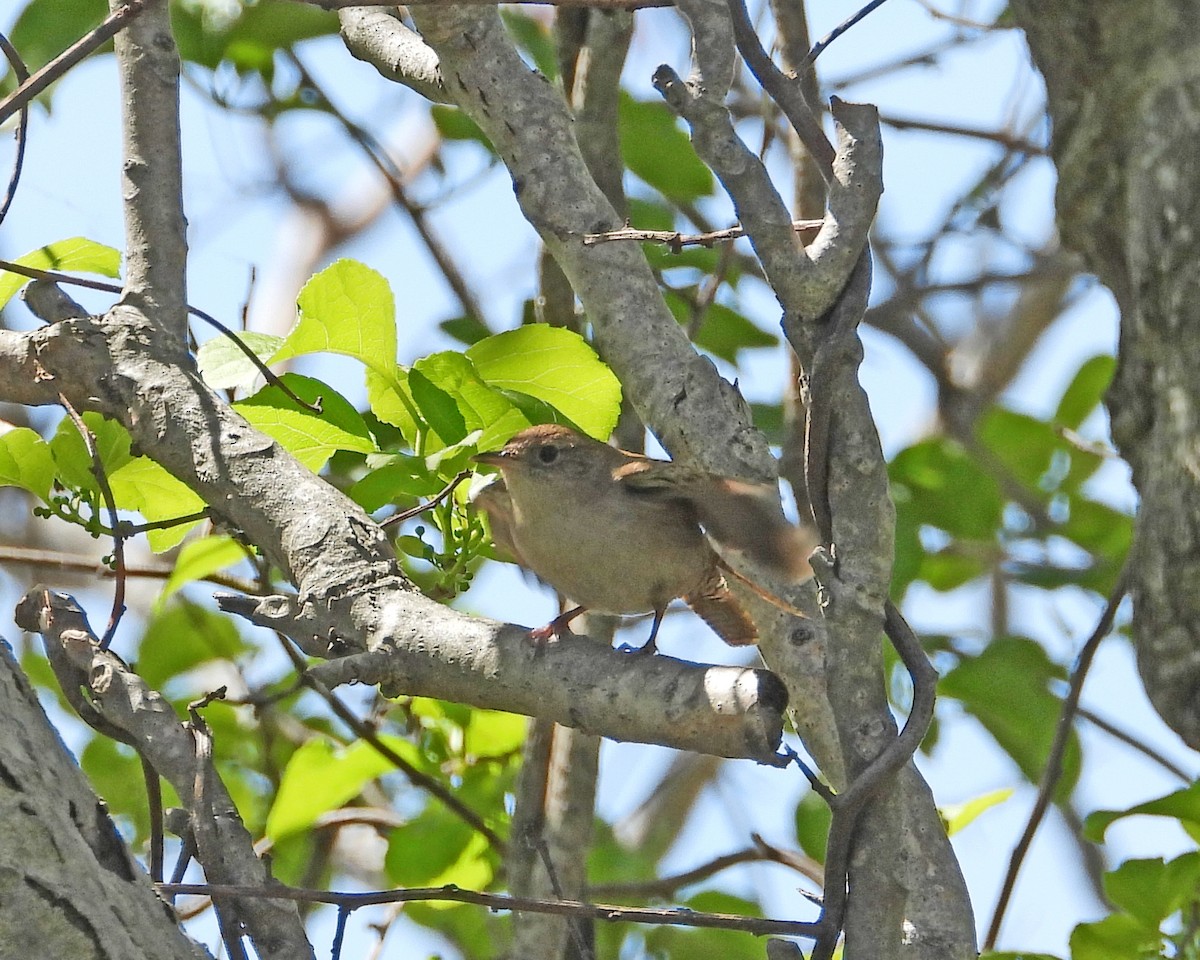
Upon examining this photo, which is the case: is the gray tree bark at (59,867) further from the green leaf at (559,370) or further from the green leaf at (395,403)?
the green leaf at (559,370)

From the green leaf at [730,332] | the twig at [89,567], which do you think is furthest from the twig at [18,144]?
the green leaf at [730,332]

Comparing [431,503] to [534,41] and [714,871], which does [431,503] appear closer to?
[714,871]

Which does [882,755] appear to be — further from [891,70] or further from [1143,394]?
[891,70]

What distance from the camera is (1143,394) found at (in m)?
3.29

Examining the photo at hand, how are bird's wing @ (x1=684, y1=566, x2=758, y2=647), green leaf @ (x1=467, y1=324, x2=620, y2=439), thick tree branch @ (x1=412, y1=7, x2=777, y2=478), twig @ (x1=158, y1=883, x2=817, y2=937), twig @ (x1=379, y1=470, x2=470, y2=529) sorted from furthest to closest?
bird's wing @ (x1=684, y1=566, x2=758, y2=647), green leaf @ (x1=467, y1=324, x2=620, y2=439), twig @ (x1=379, y1=470, x2=470, y2=529), thick tree branch @ (x1=412, y1=7, x2=777, y2=478), twig @ (x1=158, y1=883, x2=817, y2=937)

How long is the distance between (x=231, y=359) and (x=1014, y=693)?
202cm

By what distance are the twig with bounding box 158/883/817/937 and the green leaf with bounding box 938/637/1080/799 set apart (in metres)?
1.75

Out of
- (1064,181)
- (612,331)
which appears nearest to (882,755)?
(612,331)

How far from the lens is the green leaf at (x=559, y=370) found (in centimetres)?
231

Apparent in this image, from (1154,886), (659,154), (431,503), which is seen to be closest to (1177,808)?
(1154,886)

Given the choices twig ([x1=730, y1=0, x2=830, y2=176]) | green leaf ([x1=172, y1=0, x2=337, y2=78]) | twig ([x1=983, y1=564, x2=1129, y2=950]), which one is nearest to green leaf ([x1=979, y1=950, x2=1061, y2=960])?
twig ([x1=983, y1=564, x2=1129, y2=950])

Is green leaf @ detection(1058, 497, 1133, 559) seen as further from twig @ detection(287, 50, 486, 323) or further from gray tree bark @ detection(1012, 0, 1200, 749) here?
twig @ detection(287, 50, 486, 323)

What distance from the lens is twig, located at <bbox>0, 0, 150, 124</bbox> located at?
5.84 ft

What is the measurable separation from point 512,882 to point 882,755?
158 cm
